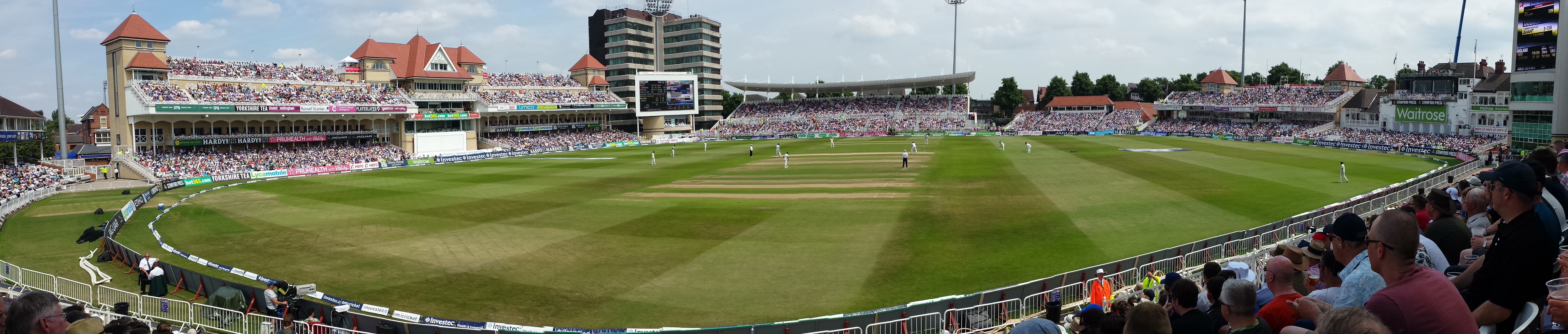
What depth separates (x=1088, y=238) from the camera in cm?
2233

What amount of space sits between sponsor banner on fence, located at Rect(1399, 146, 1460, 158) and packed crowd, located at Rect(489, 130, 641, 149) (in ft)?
224

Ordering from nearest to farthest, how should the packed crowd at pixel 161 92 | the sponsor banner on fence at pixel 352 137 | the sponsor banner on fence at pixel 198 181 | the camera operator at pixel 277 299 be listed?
the camera operator at pixel 277 299 < the sponsor banner on fence at pixel 198 181 < the packed crowd at pixel 161 92 < the sponsor banner on fence at pixel 352 137

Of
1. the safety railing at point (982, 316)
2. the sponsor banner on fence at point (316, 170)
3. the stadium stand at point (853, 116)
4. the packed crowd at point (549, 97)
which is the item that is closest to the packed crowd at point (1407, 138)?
the stadium stand at point (853, 116)

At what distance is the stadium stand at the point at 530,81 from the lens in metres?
88.4

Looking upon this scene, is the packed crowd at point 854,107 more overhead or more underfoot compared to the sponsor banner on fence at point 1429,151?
more overhead

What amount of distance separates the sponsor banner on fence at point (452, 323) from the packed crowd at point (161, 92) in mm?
53474

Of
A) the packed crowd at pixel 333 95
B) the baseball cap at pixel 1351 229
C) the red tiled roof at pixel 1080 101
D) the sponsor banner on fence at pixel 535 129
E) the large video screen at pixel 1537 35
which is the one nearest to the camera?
the baseball cap at pixel 1351 229

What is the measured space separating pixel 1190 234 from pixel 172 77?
224 feet

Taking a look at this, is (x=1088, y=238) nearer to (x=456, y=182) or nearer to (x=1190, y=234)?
(x=1190, y=234)

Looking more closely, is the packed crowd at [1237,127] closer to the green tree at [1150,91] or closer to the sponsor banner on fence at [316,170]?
the green tree at [1150,91]

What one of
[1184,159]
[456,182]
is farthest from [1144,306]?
[1184,159]

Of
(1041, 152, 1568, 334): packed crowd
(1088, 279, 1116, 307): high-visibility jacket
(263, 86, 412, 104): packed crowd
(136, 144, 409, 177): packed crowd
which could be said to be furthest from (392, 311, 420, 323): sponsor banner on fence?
(263, 86, 412, 104): packed crowd

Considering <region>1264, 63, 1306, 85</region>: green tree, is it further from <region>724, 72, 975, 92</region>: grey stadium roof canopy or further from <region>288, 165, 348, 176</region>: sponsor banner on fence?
<region>288, 165, 348, 176</region>: sponsor banner on fence

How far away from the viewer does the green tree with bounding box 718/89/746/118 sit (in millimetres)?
133250
